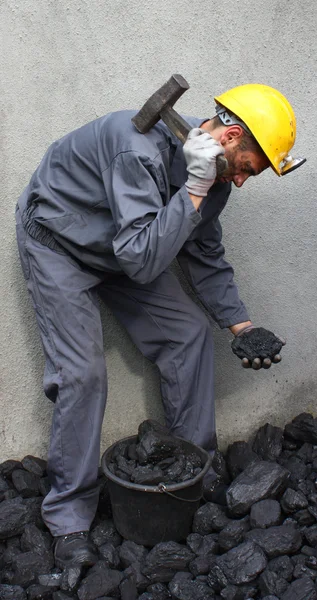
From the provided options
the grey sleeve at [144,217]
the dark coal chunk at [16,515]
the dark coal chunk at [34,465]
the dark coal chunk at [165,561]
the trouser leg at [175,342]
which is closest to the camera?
the grey sleeve at [144,217]

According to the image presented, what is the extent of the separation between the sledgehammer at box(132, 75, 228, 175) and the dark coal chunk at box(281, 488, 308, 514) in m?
1.36

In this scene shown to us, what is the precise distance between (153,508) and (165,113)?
4.93 feet

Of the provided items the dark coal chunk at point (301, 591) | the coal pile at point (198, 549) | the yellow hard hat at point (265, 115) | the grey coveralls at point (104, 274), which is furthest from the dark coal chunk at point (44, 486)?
the yellow hard hat at point (265, 115)

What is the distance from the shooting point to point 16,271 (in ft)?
10.0

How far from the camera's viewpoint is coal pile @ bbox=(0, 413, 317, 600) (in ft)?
8.39

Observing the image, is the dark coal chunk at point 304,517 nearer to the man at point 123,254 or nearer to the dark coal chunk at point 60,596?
the man at point 123,254

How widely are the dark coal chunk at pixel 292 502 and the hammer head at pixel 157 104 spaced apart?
1589 millimetres

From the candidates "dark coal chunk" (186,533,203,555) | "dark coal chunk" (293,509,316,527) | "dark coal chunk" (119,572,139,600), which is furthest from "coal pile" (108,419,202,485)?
"dark coal chunk" (293,509,316,527)

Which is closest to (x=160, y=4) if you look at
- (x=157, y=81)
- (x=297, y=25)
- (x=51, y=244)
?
(x=157, y=81)

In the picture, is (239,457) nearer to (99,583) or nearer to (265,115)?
(99,583)

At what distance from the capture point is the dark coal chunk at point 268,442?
11.2 feet

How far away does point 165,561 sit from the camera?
2680 millimetres

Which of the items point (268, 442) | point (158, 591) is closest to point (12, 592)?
point (158, 591)

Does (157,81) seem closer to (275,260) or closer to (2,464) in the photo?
(275,260)
